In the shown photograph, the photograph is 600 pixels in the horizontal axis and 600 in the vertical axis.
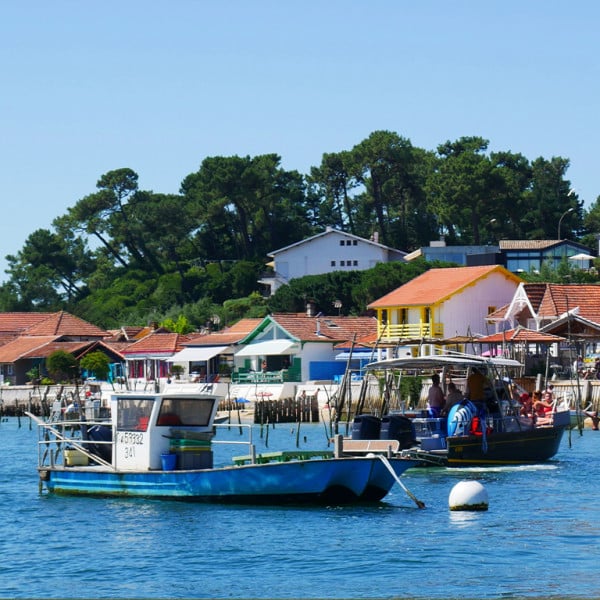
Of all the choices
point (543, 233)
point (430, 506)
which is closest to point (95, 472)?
point (430, 506)

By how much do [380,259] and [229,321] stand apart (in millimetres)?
15187

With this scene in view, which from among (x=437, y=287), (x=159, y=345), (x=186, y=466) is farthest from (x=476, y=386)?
(x=159, y=345)

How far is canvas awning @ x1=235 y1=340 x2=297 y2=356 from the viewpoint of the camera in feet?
287

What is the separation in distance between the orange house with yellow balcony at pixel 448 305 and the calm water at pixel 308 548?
153 feet

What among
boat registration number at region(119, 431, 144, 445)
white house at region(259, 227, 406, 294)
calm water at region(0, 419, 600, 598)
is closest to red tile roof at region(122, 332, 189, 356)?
white house at region(259, 227, 406, 294)

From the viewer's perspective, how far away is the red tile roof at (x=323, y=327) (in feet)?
291

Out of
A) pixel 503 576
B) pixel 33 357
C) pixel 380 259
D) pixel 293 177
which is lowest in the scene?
pixel 503 576

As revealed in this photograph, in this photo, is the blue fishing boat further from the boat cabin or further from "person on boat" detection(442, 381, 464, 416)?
"person on boat" detection(442, 381, 464, 416)

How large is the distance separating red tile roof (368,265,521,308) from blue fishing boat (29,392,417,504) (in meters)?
49.4

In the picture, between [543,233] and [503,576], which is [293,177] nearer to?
[543,233]

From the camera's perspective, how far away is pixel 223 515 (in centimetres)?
2939

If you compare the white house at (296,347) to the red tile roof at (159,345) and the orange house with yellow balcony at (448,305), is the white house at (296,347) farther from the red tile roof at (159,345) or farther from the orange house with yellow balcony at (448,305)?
the red tile roof at (159,345)

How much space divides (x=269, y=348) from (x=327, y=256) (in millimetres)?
38087

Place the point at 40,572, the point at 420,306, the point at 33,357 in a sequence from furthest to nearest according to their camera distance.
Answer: the point at 33,357 → the point at 420,306 → the point at 40,572
